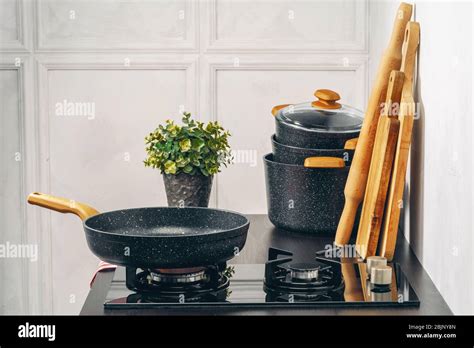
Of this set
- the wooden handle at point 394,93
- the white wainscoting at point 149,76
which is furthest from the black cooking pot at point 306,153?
the white wainscoting at point 149,76

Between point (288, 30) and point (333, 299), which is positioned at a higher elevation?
point (288, 30)

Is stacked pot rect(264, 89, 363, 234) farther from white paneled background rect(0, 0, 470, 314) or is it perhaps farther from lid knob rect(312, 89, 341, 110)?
white paneled background rect(0, 0, 470, 314)

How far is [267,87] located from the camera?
275cm

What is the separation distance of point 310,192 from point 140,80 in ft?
3.78

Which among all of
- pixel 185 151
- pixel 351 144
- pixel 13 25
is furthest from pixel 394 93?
→ pixel 13 25

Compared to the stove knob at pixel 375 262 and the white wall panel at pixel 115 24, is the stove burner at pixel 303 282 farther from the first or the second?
the white wall panel at pixel 115 24

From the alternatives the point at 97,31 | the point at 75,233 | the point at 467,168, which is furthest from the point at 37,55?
the point at 467,168

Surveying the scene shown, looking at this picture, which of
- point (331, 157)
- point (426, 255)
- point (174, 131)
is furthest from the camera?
point (174, 131)

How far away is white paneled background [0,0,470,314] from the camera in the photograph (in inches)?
107

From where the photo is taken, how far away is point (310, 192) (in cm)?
178

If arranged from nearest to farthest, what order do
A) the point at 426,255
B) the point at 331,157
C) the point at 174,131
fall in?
the point at 426,255 → the point at 331,157 → the point at 174,131

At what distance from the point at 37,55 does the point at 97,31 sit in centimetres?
22

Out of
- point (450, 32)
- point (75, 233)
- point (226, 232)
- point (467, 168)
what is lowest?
point (75, 233)
